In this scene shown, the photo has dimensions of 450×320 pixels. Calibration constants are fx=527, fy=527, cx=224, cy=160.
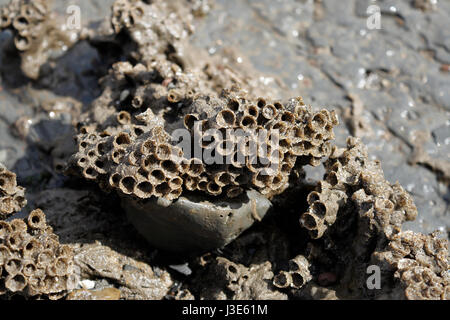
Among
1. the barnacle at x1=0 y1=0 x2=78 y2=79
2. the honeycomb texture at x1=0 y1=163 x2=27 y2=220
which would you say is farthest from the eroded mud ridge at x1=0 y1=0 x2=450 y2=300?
the barnacle at x1=0 y1=0 x2=78 y2=79

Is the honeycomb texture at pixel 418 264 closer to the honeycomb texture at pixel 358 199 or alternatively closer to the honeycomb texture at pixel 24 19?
the honeycomb texture at pixel 358 199

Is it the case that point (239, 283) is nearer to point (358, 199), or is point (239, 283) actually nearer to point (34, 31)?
point (358, 199)

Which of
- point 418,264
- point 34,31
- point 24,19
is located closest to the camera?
point 418,264

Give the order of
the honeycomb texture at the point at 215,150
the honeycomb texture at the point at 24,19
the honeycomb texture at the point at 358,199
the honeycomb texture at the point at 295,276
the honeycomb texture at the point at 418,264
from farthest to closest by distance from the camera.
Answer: the honeycomb texture at the point at 24,19 < the honeycomb texture at the point at 295,276 < the honeycomb texture at the point at 358,199 < the honeycomb texture at the point at 215,150 < the honeycomb texture at the point at 418,264

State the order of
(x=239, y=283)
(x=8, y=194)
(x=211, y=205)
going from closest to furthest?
(x=211, y=205) → (x=8, y=194) → (x=239, y=283)

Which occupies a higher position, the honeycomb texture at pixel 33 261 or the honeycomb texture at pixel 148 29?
the honeycomb texture at pixel 148 29

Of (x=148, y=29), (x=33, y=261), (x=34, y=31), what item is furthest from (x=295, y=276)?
(x=34, y=31)

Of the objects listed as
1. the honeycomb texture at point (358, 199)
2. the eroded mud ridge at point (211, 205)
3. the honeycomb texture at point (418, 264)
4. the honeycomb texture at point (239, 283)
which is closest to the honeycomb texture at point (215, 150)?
the eroded mud ridge at point (211, 205)

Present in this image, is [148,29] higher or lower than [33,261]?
higher
